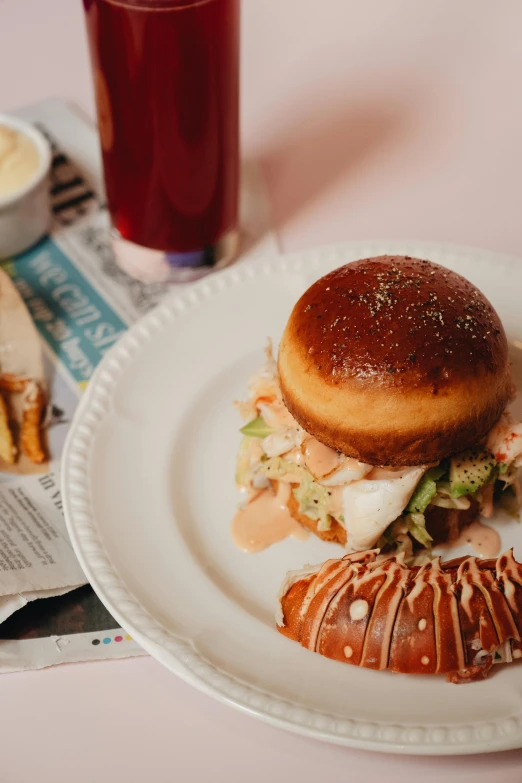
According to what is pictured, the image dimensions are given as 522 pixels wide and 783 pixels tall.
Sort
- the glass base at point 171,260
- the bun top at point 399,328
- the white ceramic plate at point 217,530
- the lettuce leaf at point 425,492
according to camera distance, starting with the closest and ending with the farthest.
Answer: the white ceramic plate at point 217,530 → the bun top at point 399,328 → the lettuce leaf at point 425,492 → the glass base at point 171,260

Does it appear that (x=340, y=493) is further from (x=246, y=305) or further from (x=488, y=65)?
(x=488, y=65)

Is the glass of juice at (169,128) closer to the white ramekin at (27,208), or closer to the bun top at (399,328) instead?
the white ramekin at (27,208)

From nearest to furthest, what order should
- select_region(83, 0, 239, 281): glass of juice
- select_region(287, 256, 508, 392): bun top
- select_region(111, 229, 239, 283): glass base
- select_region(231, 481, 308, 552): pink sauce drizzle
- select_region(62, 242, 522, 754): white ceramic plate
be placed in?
1. select_region(62, 242, 522, 754): white ceramic plate
2. select_region(287, 256, 508, 392): bun top
3. select_region(231, 481, 308, 552): pink sauce drizzle
4. select_region(83, 0, 239, 281): glass of juice
5. select_region(111, 229, 239, 283): glass base

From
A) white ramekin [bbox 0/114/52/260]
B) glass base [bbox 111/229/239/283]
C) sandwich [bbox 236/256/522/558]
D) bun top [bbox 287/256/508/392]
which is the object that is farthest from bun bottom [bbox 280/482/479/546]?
white ramekin [bbox 0/114/52/260]

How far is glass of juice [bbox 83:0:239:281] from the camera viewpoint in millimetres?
1986

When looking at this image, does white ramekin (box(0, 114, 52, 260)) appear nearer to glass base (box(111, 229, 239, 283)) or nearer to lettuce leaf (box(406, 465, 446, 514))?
glass base (box(111, 229, 239, 283))

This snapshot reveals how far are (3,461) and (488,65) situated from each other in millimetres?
2356

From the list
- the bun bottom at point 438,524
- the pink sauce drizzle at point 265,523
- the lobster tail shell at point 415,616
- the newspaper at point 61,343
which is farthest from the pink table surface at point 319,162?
the bun bottom at point 438,524

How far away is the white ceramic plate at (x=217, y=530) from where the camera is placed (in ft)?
4.71

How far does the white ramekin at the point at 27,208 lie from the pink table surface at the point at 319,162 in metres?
0.68

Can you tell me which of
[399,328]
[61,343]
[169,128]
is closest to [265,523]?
[399,328]

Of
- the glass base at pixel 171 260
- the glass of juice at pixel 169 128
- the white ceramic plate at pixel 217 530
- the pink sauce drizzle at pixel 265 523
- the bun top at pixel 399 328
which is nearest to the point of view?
the white ceramic plate at pixel 217 530

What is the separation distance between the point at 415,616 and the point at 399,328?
0.51 meters

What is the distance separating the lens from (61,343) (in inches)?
92.4
